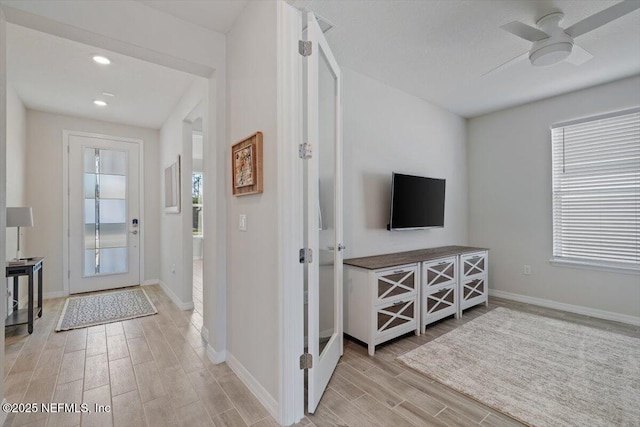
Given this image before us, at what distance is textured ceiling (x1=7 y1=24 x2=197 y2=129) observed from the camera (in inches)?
102

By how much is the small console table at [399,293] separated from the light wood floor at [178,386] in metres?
0.17

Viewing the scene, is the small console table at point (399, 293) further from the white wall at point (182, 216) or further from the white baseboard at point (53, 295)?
the white baseboard at point (53, 295)

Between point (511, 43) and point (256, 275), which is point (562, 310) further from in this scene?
point (256, 275)

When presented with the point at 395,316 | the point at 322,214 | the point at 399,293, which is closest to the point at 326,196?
→ the point at 322,214

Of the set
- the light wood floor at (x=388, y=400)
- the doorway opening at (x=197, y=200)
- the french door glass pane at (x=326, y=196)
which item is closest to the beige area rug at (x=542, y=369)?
the light wood floor at (x=388, y=400)

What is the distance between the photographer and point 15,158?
11.5 feet

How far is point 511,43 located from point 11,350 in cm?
517

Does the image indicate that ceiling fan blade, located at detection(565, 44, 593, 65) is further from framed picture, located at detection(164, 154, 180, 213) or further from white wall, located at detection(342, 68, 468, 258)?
framed picture, located at detection(164, 154, 180, 213)

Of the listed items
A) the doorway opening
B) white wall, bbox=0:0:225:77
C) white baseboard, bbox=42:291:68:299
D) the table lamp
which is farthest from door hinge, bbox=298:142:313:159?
white baseboard, bbox=42:291:68:299

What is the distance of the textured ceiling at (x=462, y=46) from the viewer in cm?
220

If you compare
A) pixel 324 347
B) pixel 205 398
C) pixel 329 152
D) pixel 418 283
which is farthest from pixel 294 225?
pixel 418 283

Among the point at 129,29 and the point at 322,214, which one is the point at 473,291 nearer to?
the point at 322,214

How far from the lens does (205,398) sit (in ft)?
6.27

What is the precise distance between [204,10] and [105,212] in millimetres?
3858
